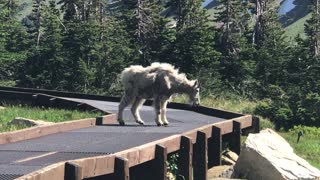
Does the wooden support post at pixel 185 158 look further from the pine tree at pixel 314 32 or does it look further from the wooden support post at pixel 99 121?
the pine tree at pixel 314 32

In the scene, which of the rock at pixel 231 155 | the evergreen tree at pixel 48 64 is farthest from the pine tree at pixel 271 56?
the rock at pixel 231 155

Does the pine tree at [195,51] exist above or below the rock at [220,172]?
above

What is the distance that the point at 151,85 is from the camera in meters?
14.8

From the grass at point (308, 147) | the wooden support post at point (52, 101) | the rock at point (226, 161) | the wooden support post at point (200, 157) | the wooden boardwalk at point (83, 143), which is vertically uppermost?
the wooden support post at point (52, 101)

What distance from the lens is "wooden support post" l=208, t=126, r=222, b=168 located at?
14284 mm

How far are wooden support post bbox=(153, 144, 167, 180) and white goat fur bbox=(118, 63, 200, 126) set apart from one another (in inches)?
175

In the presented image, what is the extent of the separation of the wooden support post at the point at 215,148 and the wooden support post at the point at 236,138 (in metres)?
1.41

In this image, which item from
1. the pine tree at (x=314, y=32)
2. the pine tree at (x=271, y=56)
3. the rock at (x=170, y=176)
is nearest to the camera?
the rock at (x=170, y=176)

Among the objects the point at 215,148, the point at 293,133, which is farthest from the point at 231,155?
the point at 293,133

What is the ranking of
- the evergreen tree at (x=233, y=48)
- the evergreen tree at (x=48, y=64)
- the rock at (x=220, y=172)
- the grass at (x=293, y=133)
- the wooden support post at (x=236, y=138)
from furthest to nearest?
the evergreen tree at (x=48, y=64) < the evergreen tree at (x=233, y=48) < the grass at (x=293, y=133) < the wooden support post at (x=236, y=138) < the rock at (x=220, y=172)

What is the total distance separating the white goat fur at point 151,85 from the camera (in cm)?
1472

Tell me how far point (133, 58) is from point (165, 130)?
30149 mm

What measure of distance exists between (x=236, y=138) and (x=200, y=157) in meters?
3.47

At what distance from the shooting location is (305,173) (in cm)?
1430
